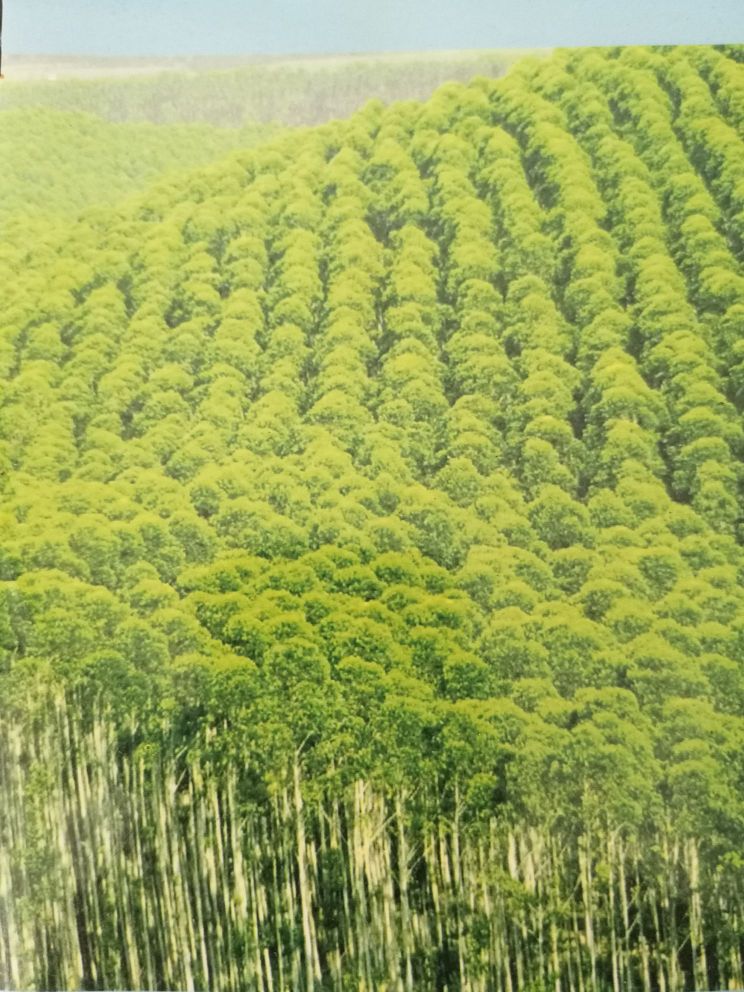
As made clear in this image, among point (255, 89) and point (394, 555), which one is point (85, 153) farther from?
point (394, 555)

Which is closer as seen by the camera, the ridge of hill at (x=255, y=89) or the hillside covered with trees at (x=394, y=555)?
the hillside covered with trees at (x=394, y=555)

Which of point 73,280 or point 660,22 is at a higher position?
point 660,22

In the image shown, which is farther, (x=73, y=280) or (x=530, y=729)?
(x=73, y=280)

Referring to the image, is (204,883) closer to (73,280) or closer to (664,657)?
(664,657)

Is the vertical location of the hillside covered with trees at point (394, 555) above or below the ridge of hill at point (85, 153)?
below

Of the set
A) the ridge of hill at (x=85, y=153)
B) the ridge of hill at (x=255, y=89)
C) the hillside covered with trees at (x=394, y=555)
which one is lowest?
the hillside covered with trees at (x=394, y=555)

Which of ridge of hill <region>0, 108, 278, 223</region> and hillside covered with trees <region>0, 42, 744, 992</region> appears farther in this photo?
ridge of hill <region>0, 108, 278, 223</region>

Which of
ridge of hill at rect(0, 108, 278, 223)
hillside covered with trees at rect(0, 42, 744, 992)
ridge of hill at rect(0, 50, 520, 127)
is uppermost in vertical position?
ridge of hill at rect(0, 50, 520, 127)

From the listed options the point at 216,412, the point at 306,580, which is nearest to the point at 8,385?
the point at 216,412

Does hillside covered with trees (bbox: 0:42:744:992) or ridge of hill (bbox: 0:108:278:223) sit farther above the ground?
ridge of hill (bbox: 0:108:278:223)
